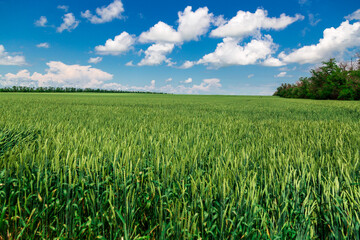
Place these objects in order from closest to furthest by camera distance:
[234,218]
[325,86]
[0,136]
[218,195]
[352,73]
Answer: [234,218] < [218,195] < [0,136] < [352,73] < [325,86]

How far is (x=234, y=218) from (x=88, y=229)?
858 mm

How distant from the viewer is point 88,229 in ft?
3.99

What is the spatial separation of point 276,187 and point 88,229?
1.19 metres

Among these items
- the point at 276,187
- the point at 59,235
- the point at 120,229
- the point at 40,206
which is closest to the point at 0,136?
the point at 40,206

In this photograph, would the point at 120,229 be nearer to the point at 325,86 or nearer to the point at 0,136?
the point at 0,136

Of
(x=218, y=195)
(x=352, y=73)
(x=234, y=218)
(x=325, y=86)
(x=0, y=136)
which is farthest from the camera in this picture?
(x=325, y=86)

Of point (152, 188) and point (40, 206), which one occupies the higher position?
point (152, 188)

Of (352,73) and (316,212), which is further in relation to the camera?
(352,73)

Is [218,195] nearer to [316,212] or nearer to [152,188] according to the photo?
[152,188]

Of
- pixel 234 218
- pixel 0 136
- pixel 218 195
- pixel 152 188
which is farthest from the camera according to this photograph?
pixel 0 136

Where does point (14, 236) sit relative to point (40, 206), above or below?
below

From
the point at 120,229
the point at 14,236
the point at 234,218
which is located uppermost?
the point at 234,218

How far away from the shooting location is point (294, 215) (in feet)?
4.07

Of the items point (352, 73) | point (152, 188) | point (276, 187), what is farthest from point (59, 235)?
point (352, 73)
